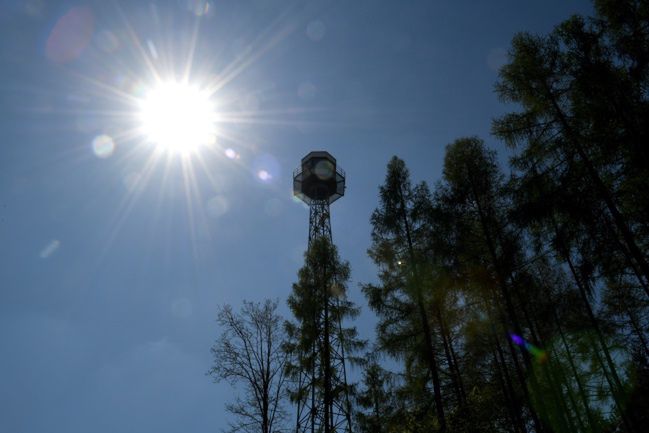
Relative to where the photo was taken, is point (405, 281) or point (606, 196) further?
point (405, 281)

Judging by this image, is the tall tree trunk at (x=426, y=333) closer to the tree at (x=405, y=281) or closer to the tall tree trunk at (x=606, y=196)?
the tree at (x=405, y=281)

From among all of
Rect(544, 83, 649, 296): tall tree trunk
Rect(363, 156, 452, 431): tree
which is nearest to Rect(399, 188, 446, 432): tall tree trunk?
Rect(363, 156, 452, 431): tree

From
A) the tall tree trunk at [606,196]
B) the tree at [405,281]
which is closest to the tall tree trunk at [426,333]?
the tree at [405,281]

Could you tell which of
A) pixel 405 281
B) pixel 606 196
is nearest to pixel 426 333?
pixel 405 281

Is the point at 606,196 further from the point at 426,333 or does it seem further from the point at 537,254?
the point at 426,333

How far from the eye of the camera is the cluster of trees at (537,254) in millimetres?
7770

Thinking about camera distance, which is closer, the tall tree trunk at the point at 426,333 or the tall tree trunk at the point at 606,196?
the tall tree trunk at the point at 606,196

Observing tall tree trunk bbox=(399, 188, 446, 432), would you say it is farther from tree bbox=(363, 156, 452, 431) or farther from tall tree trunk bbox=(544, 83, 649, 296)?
tall tree trunk bbox=(544, 83, 649, 296)

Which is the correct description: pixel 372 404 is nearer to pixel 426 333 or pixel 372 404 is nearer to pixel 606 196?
pixel 426 333

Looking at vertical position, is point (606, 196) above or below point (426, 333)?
above

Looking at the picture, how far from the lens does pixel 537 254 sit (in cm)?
884

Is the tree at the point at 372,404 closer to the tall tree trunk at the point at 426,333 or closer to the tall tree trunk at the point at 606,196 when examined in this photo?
the tall tree trunk at the point at 426,333

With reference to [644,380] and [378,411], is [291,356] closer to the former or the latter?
[378,411]

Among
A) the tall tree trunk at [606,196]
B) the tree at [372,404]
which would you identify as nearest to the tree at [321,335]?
the tree at [372,404]
